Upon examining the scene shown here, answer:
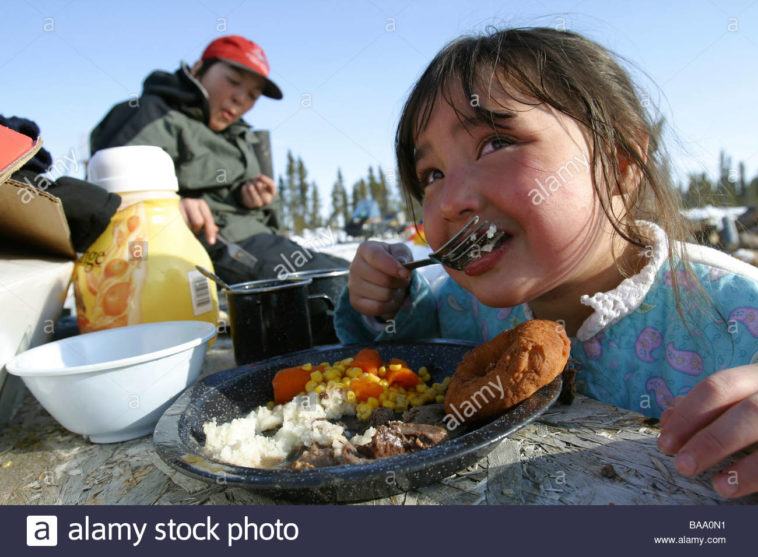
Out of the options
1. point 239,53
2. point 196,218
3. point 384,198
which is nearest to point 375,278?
point 196,218

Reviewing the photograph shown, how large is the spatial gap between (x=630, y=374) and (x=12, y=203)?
5.45 ft

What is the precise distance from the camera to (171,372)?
1038mm

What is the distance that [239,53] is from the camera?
10.5ft

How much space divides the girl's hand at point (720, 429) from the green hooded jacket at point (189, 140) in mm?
2432

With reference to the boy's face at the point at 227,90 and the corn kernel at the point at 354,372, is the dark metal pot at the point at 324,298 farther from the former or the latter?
the boy's face at the point at 227,90

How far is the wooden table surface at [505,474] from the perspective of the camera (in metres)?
0.68

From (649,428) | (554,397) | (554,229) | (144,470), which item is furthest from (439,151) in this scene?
(144,470)

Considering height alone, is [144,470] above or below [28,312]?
below

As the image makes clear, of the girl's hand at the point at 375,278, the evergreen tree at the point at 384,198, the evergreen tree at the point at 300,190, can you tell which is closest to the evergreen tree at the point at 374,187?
the evergreen tree at the point at 384,198

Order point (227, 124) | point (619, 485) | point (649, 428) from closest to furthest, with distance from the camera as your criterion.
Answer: point (619, 485)
point (649, 428)
point (227, 124)

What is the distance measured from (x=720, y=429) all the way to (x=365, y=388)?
63 centimetres

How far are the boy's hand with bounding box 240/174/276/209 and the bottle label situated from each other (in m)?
1.39

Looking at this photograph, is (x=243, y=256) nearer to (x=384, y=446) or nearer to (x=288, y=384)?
(x=288, y=384)

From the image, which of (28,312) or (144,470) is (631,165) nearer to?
(144,470)
